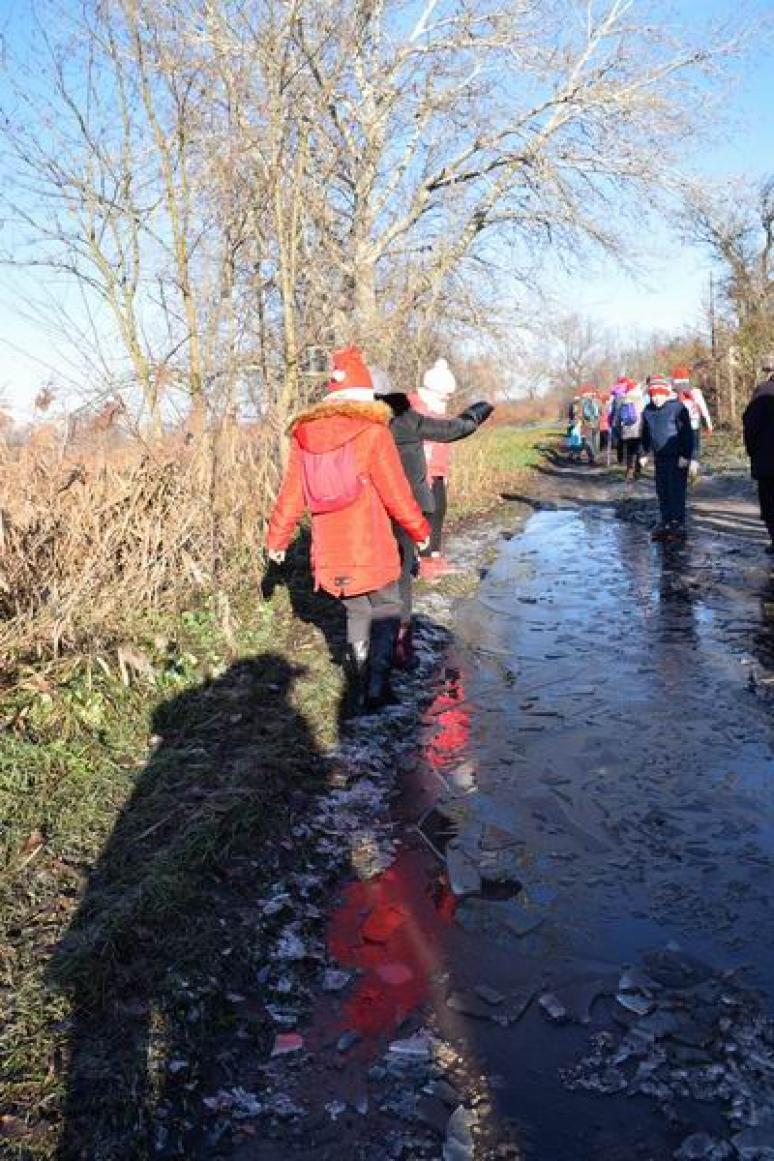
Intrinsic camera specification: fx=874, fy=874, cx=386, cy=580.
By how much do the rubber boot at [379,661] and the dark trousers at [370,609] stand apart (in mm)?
32

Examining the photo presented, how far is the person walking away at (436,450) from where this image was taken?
7930 millimetres

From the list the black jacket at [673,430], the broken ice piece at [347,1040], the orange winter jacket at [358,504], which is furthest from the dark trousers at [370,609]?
the black jacket at [673,430]

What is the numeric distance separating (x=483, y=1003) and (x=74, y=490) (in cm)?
442

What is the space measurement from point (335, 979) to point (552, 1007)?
0.68 metres

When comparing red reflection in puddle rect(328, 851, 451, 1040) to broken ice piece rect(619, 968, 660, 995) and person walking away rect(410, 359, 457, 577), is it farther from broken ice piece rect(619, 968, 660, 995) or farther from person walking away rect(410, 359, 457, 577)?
person walking away rect(410, 359, 457, 577)

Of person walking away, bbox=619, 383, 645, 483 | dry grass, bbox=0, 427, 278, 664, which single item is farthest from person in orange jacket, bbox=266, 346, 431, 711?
person walking away, bbox=619, 383, 645, 483

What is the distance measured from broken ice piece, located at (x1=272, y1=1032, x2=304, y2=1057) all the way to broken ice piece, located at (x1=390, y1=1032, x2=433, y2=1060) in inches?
10.5

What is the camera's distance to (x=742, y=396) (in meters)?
24.3

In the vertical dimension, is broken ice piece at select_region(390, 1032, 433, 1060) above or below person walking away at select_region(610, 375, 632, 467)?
below

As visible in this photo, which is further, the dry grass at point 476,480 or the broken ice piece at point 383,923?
the dry grass at point 476,480

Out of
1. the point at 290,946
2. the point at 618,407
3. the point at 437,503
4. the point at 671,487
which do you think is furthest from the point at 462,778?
the point at 618,407

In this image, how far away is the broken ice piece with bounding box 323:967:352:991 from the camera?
2721 mm

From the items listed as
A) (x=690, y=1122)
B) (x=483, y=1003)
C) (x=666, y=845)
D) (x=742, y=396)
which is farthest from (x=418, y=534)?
(x=742, y=396)

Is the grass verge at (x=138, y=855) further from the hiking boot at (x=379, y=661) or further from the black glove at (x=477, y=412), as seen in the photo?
the black glove at (x=477, y=412)
